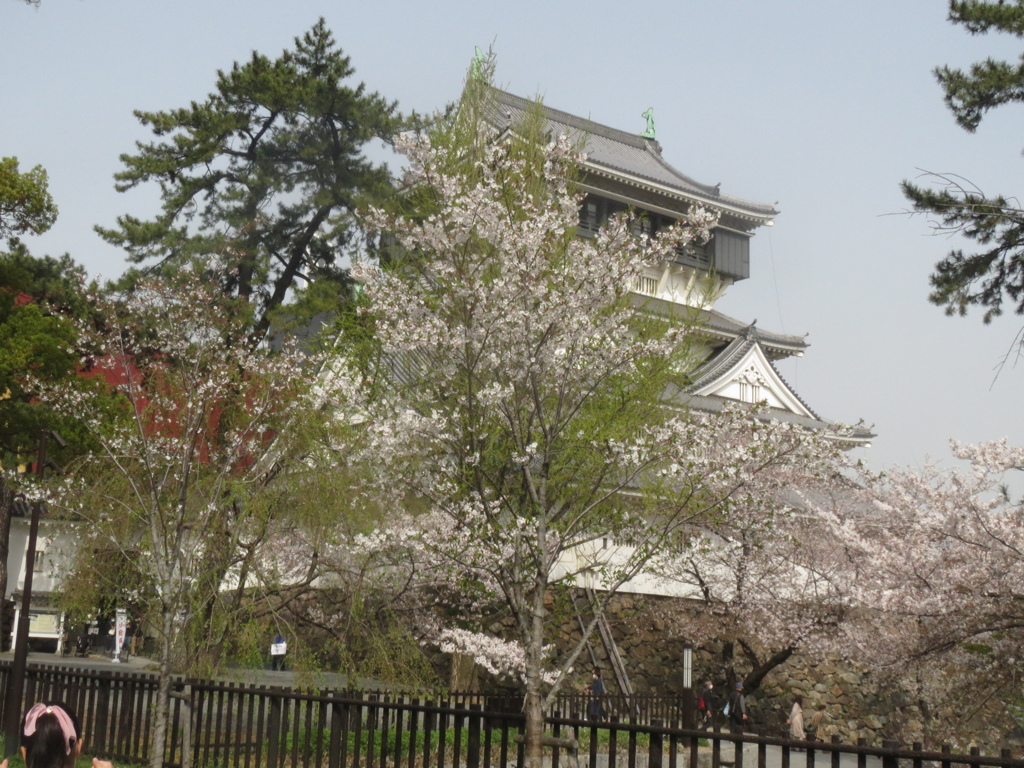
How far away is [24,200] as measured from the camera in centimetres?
1772

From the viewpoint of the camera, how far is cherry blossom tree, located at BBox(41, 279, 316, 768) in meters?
11.6

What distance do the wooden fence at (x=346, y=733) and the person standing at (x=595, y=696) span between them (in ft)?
5.76

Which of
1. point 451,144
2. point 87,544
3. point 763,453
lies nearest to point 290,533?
point 87,544

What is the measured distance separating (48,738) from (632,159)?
112ft

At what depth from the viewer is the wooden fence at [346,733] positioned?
630cm

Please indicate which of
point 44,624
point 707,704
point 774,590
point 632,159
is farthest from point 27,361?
point 632,159

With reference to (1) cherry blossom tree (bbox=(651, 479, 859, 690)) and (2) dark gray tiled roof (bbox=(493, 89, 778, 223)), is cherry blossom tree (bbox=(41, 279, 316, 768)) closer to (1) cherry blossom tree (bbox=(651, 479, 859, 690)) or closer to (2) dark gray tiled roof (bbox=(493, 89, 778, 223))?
(1) cherry blossom tree (bbox=(651, 479, 859, 690))

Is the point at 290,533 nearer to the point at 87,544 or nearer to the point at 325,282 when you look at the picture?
the point at 87,544

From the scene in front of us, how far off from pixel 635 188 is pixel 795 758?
18656 millimetres

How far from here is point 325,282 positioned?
2145 cm

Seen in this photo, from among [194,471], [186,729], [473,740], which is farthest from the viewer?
[194,471]

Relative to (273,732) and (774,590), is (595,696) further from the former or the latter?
(273,732)

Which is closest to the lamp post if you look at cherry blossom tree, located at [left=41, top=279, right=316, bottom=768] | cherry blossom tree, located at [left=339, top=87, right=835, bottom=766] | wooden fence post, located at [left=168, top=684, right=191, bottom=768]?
cherry blossom tree, located at [left=41, top=279, right=316, bottom=768]

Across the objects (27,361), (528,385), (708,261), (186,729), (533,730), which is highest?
(708,261)
